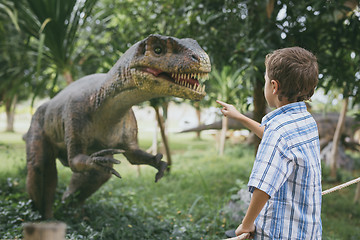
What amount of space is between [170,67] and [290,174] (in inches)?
33.7

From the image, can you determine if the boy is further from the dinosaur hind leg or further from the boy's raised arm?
the dinosaur hind leg

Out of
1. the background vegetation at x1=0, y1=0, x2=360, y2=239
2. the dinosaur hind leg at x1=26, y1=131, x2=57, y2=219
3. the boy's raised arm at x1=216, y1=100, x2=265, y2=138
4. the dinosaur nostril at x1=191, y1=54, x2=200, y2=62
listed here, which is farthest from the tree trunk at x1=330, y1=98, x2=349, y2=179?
the dinosaur hind leg at x1=26, y1=131, x2=57, y2=219

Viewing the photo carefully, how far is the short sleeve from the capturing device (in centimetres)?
116

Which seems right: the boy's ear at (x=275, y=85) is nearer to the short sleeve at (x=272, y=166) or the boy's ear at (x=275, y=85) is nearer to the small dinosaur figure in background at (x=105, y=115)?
the short sleeve at (x=272, y=166)

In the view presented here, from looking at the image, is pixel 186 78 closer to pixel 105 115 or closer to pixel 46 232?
pixel 105 115

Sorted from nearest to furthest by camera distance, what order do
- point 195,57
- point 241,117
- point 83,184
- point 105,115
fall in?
1. point 241,117
2. point 195,57
3. point 105,115
4. point 83,184

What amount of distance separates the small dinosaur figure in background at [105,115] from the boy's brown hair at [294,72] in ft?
1.70

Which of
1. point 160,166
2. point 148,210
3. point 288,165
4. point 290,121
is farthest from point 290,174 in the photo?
point 148,210

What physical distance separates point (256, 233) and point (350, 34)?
2446mm

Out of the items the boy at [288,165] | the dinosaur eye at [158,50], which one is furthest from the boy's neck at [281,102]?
the dinosaur eye at [158,50]

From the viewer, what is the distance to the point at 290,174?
1238 millimetres

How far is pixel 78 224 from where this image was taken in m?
2.76

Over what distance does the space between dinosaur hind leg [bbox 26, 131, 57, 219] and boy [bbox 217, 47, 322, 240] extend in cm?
192

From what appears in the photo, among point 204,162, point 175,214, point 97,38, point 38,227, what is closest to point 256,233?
point 38,227
